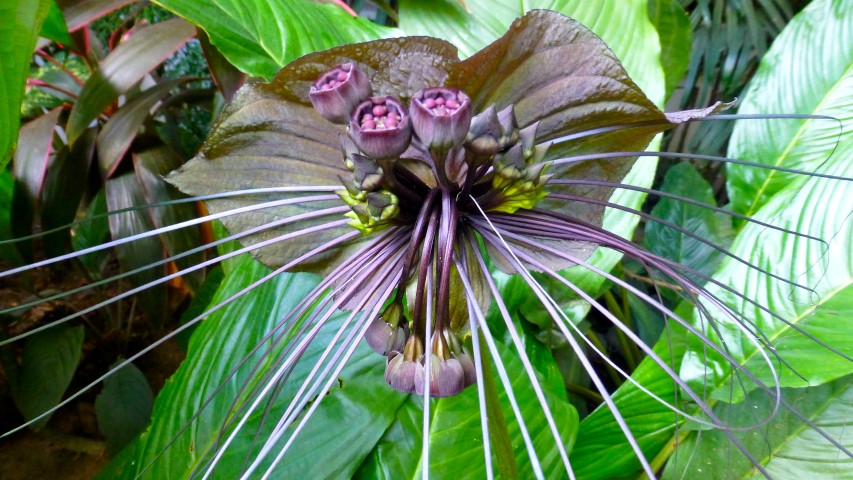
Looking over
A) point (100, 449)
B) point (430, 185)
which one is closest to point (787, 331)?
point (430, 185)

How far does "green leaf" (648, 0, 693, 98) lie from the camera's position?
95 cm

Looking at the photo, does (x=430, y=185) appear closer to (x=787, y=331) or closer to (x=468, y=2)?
(x=468, y=2)

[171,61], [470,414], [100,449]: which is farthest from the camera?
[171,61]

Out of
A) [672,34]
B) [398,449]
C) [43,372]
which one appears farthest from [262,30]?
[43,372]

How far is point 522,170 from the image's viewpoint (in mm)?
362

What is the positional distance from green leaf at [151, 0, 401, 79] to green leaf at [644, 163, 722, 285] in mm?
726

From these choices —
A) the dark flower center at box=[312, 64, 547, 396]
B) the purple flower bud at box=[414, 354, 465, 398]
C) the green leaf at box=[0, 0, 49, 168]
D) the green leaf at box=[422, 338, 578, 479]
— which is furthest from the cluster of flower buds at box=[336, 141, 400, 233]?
the green leaf at box=[422, 338, 578, 479]

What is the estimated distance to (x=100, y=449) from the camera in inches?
48.8

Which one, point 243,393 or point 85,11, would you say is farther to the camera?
point 85,11

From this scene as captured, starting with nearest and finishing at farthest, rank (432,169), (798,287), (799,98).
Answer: (432,169), (798,287), (799,98)

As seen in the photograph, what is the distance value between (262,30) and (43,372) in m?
0.82

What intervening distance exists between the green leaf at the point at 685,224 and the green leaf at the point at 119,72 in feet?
3.37

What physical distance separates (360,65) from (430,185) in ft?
0.35

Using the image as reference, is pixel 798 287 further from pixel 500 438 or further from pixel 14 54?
pixel 14 54
